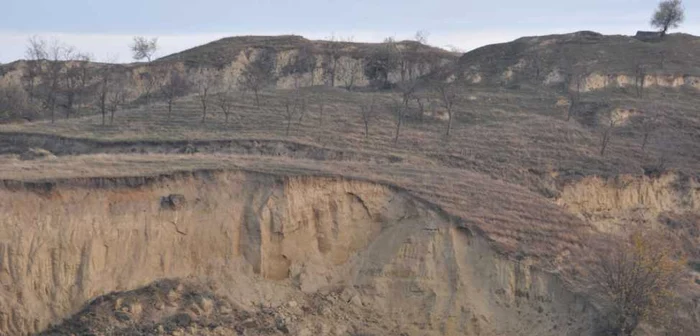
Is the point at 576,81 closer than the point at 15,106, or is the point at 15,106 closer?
the point at 15,106

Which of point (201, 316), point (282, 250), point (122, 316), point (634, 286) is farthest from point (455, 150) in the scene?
point (122, 316)

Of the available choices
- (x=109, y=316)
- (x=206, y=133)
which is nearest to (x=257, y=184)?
(x=109, y=316)

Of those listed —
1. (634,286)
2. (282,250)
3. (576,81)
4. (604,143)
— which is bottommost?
(634,286)

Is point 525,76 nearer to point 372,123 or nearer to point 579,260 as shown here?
point 372,123

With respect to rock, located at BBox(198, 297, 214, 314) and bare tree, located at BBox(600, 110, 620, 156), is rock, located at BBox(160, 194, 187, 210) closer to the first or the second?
rock, located at BBox(198, 297, 214, 314)

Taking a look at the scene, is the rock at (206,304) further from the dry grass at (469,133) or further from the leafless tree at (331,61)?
the leafless tree at (331,61)

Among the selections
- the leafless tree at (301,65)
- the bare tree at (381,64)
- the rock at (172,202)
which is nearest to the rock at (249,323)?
the rock at (172,202)

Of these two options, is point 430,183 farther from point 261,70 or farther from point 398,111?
point 261,70
